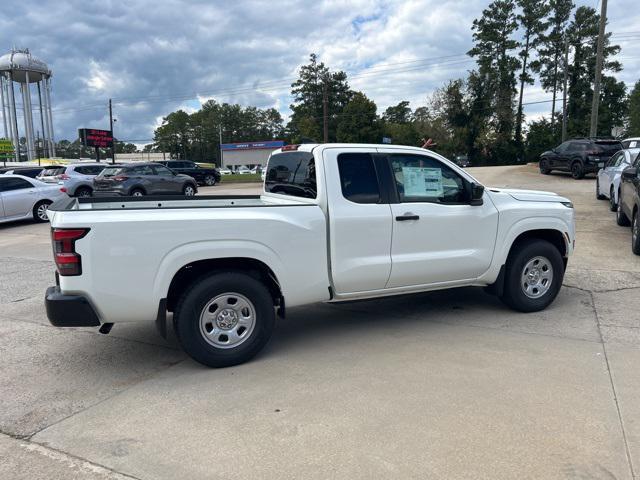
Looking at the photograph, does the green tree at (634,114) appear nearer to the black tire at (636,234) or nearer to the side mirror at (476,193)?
the black tire at (636,234)

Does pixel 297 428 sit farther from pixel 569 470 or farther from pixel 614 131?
pixel 614 131

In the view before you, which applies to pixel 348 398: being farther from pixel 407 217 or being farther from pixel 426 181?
pixel 426 181

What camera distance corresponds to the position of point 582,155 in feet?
68.7

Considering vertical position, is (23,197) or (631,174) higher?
(631,174)

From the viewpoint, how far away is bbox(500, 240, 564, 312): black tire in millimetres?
5602

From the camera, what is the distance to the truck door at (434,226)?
16.4 ft

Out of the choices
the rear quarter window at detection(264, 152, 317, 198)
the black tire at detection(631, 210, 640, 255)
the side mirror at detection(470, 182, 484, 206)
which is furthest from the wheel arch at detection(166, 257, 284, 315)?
the black tire at detection(631, 210, 640, 255)

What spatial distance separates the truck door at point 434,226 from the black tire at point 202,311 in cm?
132

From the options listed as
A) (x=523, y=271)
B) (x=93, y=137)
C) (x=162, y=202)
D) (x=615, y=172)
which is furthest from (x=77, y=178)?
(x=93, y=137)

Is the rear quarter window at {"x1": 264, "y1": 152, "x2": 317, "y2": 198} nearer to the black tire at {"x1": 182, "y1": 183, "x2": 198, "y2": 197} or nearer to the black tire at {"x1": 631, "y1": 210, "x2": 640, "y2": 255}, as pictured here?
the black tire at {"x1": 631, "y1": 210, "x2": 640, "y2": 255}

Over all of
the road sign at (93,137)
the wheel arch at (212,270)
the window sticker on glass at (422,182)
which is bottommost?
the wheel arch at (212,270)

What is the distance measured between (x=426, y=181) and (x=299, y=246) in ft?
5.20

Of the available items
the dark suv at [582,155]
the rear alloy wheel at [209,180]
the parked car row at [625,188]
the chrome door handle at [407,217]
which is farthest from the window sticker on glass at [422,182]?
the rear alloy wheel at [209,180]

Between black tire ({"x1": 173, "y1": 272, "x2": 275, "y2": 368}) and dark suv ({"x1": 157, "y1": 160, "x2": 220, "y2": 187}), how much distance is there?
89.9ft
